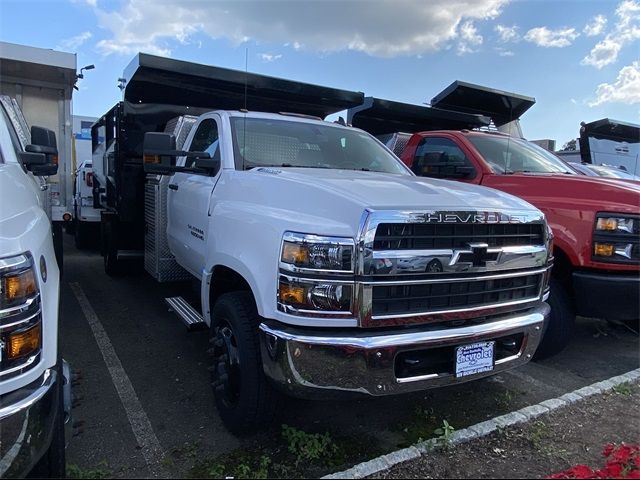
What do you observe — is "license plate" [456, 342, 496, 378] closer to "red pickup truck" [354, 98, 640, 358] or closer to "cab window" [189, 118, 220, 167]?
"red pickup truck" [354, 98, 640, 358]

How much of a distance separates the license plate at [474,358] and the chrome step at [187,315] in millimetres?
1890

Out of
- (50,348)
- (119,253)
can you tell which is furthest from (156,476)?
(119,253)

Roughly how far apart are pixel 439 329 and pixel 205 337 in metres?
2.85

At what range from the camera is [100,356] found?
4336 mm

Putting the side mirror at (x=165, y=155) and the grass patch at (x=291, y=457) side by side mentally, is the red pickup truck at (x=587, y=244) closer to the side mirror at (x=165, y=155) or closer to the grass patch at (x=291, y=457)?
the grass patch at (x=291, y=457)

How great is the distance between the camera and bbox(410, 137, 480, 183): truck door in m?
5.32

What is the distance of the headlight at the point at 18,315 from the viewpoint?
1.97 metres

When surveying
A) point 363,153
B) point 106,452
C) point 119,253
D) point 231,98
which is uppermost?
point 231,98

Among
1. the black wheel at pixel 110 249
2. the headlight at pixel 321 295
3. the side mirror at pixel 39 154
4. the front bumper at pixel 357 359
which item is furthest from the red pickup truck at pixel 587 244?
the black wheel at pixel 110 249

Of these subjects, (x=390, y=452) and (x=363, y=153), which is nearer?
(x=390, y=452)

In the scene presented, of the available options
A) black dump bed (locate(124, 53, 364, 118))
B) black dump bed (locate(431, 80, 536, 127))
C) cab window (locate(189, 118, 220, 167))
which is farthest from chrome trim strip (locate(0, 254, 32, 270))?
black dump bed (locate(431, 80, 536, 127))

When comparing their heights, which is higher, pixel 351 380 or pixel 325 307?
pixel 325 307

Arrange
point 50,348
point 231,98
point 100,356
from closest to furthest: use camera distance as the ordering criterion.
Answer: point 50,348 < point 100,356 < point 231,98

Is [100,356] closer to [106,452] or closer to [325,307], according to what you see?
[106,452]
